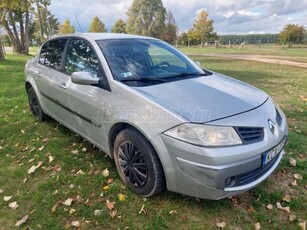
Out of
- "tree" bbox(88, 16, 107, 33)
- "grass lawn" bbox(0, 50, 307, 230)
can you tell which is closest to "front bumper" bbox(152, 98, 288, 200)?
"grass lawn" bbox(0, 50, 307, 230)

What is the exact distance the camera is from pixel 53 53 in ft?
14.0

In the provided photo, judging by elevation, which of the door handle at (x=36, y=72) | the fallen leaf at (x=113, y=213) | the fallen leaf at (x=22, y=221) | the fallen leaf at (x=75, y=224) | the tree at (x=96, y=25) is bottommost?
the fallen leaf at (x=75, y=224)

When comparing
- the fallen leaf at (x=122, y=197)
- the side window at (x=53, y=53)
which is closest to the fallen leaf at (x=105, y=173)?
the fallen leaf at (x=122, y=197)

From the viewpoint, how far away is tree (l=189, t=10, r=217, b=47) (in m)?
49.4

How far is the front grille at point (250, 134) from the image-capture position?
7.55 ft

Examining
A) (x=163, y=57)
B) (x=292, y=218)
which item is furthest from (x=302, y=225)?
(x=163, y=57)

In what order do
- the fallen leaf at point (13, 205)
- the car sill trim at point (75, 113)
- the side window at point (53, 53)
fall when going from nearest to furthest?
1. the fallen leaf at point (13, 205)
2. the car sill trim at point (75, 113)
3. the side window at point (53, 53)

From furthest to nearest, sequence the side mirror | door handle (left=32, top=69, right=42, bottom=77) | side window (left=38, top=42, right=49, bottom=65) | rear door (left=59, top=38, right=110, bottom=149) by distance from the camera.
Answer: side window (left=38, top=42, right=49, bottom=65), door handle (left=32, top=69, right=42, bottom=77), rear door (left=59, top=38, right=110, bottom=149), the side mirror

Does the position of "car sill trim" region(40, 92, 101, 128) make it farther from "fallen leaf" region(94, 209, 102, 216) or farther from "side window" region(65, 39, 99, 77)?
"fallen leaf" region(94, 209, 102, 216)

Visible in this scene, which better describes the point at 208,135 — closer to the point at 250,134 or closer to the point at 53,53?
the point at 250,134

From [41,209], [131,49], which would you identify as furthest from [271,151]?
[41,209]

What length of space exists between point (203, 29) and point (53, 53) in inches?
1919

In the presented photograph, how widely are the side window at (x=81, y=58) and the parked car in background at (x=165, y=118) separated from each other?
0.01 m

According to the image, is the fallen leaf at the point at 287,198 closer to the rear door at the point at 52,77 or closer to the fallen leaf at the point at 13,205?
the fallen leaf at the point at 13,205
